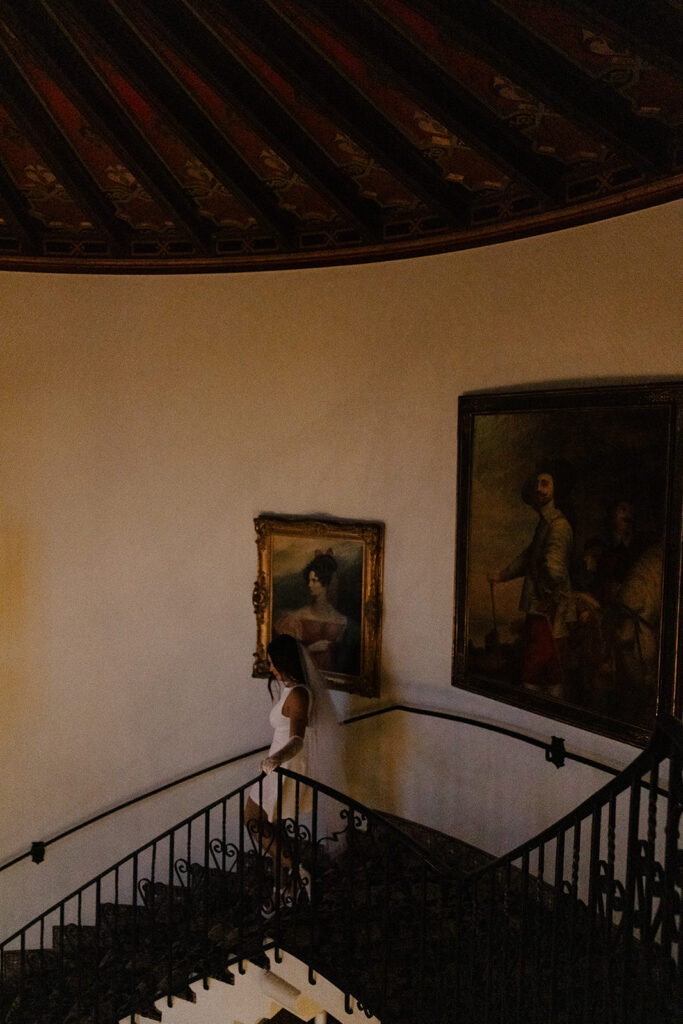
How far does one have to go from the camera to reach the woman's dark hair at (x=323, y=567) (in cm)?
625

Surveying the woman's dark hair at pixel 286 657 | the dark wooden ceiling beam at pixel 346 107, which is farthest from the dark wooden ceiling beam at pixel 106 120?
the woman's dark hair at pixel 286 657

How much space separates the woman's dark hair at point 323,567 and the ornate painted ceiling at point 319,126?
2.40 metres

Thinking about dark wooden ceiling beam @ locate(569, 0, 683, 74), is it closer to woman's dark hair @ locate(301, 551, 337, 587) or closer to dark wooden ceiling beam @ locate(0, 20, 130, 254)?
dark wooden ceiling beam @ locate(0, 20, 130, 254)

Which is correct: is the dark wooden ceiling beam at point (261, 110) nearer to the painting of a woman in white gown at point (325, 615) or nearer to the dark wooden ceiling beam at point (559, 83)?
the dark wooden ceiling beam at point (559, 83)

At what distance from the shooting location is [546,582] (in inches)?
197

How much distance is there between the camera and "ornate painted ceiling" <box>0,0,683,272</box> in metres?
3.73

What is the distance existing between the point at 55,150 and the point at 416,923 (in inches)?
219

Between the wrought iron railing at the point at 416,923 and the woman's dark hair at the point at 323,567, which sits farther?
the woman's dark hair at the point at 323,567

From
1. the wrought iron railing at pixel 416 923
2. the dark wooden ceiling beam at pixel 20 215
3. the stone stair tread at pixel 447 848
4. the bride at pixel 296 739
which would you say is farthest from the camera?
the dark wooden ceiling beam at pixel 20 215

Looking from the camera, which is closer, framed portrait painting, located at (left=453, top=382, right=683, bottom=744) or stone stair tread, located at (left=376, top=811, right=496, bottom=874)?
framed portrait painting, located at (left=453, top=382, right=683, bottom=744)

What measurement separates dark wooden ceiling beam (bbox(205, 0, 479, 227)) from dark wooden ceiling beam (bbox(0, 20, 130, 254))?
1.32m

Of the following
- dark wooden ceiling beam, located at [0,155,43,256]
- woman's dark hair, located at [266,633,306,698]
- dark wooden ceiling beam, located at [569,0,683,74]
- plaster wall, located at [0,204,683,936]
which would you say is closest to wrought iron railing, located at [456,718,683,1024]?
woman's dark hair, located at [266,633,306,698]

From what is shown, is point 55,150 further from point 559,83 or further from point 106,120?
point 559,83

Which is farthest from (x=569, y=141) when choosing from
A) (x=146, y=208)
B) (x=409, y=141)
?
(x=146, y=208)
